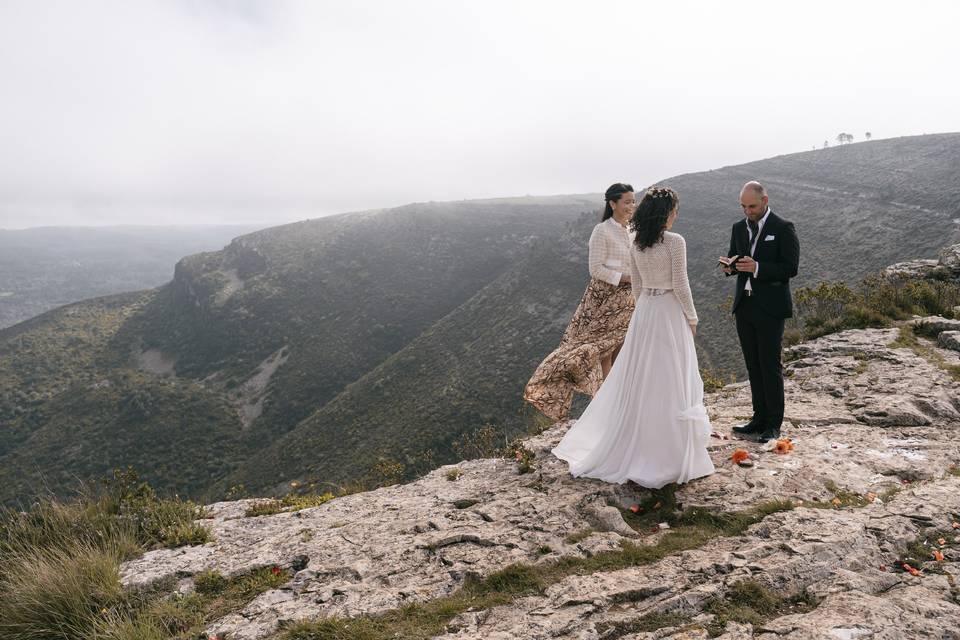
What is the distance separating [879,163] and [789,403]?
5823 centimetres

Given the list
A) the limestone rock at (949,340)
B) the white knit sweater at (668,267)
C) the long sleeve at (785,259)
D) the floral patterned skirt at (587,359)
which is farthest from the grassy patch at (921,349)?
the white knit sweater at (668,267)

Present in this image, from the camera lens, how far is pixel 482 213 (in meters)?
103

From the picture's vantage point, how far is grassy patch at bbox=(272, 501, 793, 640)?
285cm

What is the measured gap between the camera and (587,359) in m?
5.36

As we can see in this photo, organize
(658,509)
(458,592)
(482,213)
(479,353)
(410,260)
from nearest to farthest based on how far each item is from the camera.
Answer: (458,592), (658,509), (479,353), (410,260), (482,213)

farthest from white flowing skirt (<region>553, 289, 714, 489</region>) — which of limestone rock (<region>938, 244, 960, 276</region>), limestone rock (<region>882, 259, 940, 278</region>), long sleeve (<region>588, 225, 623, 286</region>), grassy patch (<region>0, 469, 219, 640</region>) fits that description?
limestone rock (<region>938, 244, 960, 276</region>)

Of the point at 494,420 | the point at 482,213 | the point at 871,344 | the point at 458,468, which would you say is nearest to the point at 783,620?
the point at 458,468

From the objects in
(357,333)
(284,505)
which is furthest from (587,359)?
(357,333)

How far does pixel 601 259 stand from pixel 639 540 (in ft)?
9.26

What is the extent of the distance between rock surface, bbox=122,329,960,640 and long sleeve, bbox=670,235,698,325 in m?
1.58

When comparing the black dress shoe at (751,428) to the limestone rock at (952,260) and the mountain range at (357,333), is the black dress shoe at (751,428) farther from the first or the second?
the limestone rock at (952,260)

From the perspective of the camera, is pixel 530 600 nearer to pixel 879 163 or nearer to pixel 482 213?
pixel 879 163

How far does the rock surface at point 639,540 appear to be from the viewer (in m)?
2.75

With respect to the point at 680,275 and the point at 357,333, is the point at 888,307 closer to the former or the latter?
the point at 680,275
